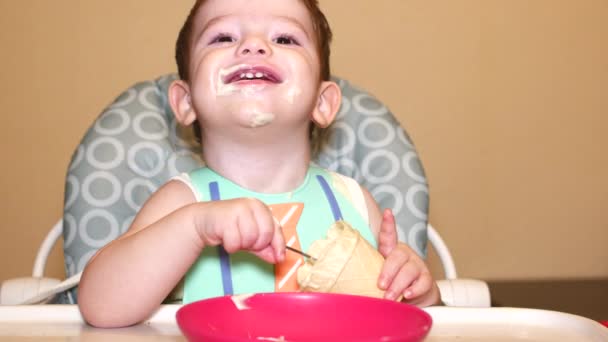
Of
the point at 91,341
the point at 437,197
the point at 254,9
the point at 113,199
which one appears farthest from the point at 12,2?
the point at 91,341

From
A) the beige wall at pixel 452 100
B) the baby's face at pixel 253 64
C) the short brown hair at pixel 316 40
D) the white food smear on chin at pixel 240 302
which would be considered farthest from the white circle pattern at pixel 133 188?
the beige wall at pixel 452 100

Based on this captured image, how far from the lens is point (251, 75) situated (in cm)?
93

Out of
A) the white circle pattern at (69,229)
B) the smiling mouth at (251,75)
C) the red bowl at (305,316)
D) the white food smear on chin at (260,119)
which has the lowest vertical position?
A: the white circle pattern at (69,229)

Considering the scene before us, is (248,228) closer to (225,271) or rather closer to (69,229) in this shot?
(225,271)

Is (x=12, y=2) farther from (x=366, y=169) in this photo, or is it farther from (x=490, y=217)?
(x=490, y=217)

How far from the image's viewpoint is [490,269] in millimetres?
2113

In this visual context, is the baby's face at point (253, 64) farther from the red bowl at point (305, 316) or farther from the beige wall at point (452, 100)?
the beige wall at point (452, 100)

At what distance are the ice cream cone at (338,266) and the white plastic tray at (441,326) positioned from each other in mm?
98

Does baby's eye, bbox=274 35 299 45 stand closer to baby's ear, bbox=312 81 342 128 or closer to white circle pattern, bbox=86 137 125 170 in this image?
baby's ear, bbox=312 81 342 128

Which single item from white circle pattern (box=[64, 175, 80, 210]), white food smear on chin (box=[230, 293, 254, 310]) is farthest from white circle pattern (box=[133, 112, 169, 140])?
white food smear on chin (box=[230, 293, 254, 310])

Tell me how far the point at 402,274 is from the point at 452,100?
1.33 metres

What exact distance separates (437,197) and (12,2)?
4.37ft

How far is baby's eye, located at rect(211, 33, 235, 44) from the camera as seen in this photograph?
1.00 meters

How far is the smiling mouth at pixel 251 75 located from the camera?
93 centimetres
